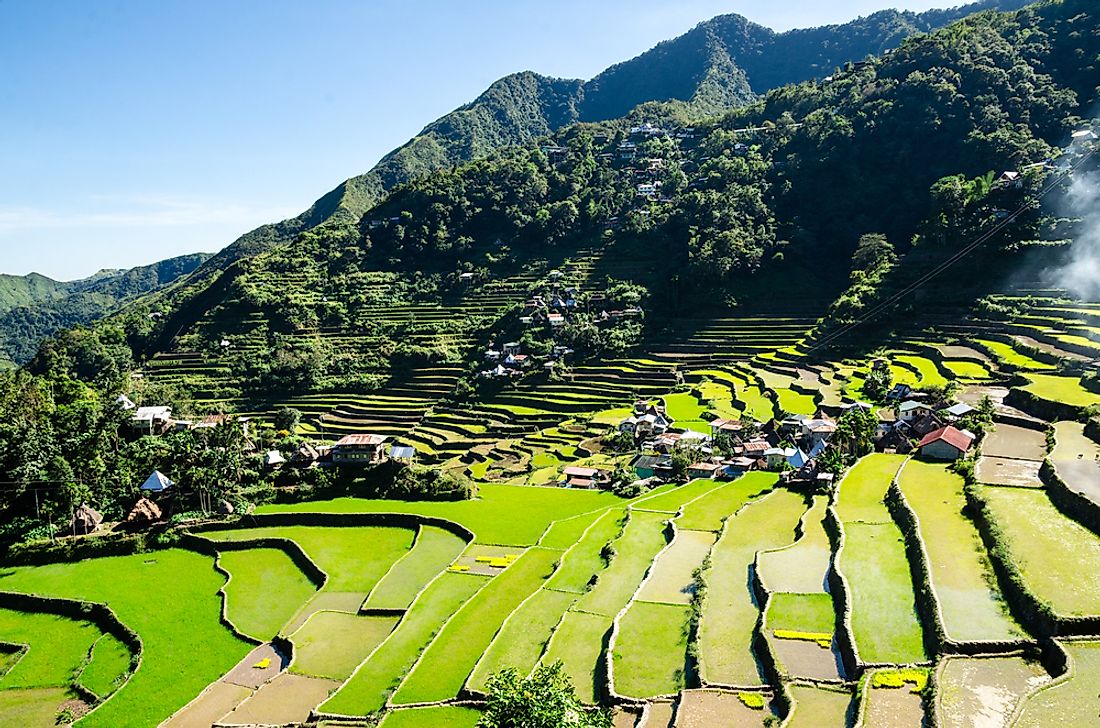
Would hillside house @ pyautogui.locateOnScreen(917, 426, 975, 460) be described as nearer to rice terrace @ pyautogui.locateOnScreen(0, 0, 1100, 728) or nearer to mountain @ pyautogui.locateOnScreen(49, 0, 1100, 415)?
rice terrace @ pyautogui.locateOnScreen(0, 0, 1100, 728)

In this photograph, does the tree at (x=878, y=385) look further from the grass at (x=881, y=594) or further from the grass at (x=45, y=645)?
the grass at (x=45, y=645)

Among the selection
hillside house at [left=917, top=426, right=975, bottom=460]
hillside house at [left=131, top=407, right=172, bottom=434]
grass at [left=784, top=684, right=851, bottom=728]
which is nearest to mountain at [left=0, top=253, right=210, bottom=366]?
hillside house at [left=131, top=407, right=172, bottom=434]

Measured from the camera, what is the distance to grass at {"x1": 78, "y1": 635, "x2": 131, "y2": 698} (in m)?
19.9

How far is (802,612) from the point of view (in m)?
17.7

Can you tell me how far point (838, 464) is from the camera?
28.9 metres

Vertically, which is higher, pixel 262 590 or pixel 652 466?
pixel 262 590

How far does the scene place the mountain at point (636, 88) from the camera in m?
133

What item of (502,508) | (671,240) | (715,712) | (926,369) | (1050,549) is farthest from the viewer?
(671,240)

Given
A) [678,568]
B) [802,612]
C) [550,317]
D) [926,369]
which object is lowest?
[678,568]

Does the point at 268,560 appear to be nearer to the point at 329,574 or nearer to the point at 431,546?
the point at 329,574

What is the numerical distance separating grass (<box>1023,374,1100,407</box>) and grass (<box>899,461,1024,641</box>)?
7.75 meters

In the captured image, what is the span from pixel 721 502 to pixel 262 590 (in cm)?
1724

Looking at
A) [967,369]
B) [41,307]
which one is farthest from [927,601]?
[41,307]

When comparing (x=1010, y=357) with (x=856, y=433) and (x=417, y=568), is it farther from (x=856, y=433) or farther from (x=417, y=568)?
(x=417, y=568)
